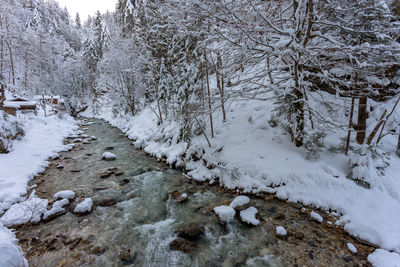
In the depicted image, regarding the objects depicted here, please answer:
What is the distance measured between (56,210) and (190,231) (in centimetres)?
374

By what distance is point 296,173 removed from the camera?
494 centimetres

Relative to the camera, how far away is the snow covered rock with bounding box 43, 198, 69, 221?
4.43 m

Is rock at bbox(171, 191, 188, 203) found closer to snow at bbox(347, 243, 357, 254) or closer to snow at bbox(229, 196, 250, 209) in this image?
snow at bbox(229, 196, 250, 209)

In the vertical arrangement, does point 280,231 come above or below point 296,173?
below

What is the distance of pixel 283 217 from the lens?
4.22 meters

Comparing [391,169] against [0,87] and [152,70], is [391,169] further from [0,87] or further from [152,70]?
[0,87]

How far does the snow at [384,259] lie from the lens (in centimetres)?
286

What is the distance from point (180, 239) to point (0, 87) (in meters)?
15.7

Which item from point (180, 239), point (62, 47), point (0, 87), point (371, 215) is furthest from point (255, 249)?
point (62, 47)

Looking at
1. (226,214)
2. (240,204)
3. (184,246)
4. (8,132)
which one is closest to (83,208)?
(184,246)

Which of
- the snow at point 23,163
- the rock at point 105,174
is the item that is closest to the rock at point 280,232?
the rock at point 105,174

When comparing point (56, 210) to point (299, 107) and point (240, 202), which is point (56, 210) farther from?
point (299, 107)

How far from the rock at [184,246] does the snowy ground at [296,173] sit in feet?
7.67

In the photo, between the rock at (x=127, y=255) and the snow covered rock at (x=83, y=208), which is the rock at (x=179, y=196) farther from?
the snow covered rock at (x=83, y=208)
